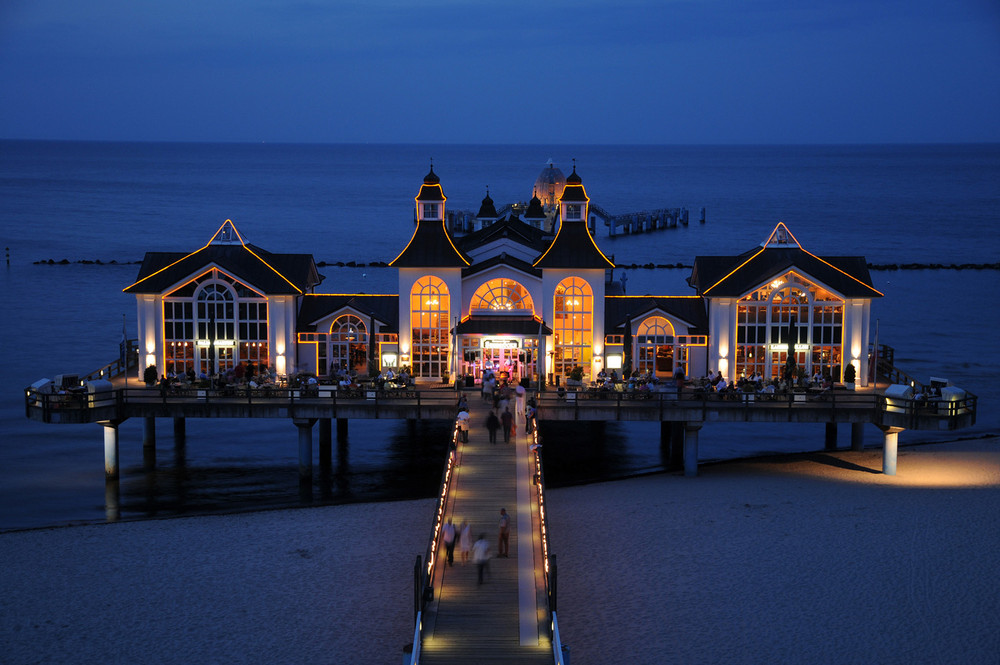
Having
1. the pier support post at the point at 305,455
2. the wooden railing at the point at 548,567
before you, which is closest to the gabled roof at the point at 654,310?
the pier support post at the point at 305,455

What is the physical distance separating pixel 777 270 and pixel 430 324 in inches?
503

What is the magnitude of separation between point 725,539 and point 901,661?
7.53 m

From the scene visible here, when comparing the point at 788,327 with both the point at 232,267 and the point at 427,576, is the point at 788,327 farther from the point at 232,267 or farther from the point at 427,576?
the point at 427,576

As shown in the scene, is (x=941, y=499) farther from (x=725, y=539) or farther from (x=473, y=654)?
(x=473, y=654)

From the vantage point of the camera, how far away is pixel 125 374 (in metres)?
43.1

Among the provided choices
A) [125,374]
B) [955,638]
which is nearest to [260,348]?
[125,374]

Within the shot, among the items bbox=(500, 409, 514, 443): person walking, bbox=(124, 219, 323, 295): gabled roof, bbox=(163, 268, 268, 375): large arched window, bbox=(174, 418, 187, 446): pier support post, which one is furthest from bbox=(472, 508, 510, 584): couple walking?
bbox=(174, 418, 187, 446): pier support post

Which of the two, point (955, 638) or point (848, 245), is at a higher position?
point (848, 245)

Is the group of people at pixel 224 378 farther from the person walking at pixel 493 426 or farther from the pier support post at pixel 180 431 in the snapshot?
the person walking at pixel 493 426

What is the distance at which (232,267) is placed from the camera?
42.2m

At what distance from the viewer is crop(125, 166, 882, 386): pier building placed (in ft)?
138

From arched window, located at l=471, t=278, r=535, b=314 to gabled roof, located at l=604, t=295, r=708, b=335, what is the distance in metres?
2.98

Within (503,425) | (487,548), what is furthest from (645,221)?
(487,548)

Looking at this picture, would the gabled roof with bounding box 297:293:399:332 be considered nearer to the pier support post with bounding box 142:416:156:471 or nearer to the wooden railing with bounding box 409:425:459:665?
the pier support post with bounding box 142:416:156:471
